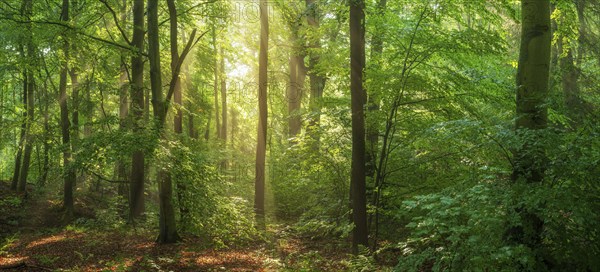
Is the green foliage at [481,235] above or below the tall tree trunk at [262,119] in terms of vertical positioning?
below

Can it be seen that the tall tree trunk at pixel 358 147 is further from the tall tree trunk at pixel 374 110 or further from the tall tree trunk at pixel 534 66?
the tall tree trunk at pixel 534 66

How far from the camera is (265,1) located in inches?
587

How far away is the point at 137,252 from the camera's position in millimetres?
10047

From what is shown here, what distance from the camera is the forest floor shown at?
351 inches

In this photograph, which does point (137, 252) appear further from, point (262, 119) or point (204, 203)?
point (262, 119)

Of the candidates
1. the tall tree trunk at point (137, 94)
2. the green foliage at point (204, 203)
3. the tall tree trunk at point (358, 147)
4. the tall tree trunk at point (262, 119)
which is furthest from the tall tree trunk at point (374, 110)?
the tall tree trunk at point (137, 94)

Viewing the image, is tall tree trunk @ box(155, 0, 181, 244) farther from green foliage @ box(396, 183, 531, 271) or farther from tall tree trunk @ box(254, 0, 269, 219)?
green foliage @ box(396, 183, 531, 271)

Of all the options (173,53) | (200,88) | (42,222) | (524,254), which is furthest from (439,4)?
(200,88)

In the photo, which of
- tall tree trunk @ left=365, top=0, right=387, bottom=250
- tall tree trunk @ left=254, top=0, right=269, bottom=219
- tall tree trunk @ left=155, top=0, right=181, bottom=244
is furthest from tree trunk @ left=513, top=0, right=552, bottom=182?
tall tree trunk @ left=254, top=0, right=269, bottom=219

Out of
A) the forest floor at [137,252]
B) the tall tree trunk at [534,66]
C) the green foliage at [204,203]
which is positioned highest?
the tall tree trunk at [534,66]

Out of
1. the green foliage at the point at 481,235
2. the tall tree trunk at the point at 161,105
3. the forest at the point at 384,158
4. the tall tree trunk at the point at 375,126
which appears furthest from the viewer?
the tall tree trunk at the point at 161,105

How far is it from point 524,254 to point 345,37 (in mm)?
14623

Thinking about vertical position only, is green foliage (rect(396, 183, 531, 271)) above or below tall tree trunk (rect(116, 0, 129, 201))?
below

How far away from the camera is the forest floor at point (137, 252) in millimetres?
8914
